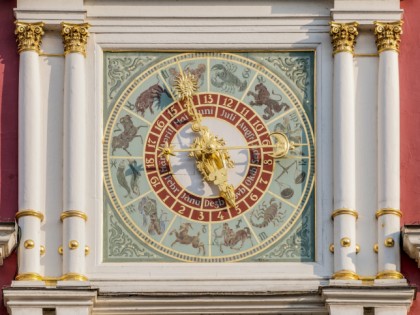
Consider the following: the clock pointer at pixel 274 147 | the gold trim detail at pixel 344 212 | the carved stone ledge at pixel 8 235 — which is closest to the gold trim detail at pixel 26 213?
the carved stone ledge at pixel 8 235

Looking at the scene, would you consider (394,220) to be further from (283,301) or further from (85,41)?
(85,41)

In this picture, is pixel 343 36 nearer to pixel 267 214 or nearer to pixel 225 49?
pixel 225 49

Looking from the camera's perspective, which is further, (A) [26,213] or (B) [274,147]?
(B) [274,147]

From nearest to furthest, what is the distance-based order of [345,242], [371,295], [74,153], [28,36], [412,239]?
1. [371,295]
2. [412,239]
3. [345,242]
4. [74,153]
5. [28,36]

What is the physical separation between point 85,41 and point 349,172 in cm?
298

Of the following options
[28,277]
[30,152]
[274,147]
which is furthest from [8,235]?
[274,147]

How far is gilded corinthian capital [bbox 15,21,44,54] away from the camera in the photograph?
97.4 ft

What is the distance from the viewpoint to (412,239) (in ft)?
94.4

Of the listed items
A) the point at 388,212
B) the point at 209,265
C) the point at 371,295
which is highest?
the point at 388,212

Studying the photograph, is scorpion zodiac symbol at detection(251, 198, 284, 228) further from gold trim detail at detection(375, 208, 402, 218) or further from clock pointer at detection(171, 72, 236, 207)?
gold trim detail at detection(375, 208, 402, 218)

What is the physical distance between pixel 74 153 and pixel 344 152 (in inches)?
105

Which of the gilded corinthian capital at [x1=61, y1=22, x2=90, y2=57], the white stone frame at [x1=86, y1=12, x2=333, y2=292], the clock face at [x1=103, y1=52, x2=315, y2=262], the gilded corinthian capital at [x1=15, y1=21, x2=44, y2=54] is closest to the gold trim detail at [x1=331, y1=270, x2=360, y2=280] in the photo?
the white stone frame at [x1=86, y1=12, x2=333, y2=292]

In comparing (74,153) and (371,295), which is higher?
(74,153)

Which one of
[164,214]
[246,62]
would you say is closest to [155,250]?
[164,214]
